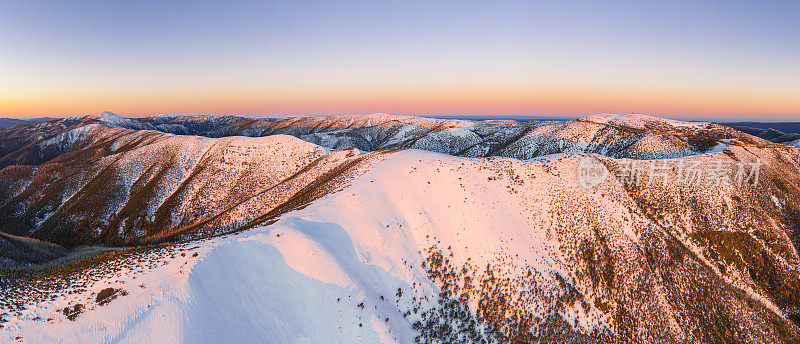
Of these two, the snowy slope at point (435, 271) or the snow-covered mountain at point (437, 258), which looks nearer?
the snowy slope at point (435, 271)

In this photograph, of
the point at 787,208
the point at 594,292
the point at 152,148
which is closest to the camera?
the point at 594,292

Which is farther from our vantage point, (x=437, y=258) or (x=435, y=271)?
(x=437, y=258)

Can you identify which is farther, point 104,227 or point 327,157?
point 327,157

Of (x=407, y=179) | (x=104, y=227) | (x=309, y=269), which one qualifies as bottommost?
(x=104, y=227)

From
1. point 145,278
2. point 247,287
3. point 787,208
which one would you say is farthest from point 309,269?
point 787,208

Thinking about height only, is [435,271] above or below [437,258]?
below

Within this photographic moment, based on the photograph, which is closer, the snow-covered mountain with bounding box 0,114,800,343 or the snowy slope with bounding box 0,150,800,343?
the snowy slope with bounding box 0,150,800,343

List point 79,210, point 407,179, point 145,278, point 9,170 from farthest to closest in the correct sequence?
point 9,170
point 79,210
point 407,179
point 145,278

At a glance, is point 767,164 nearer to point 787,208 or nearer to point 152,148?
point 787,208
